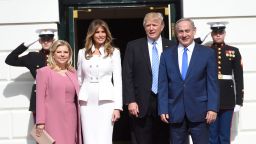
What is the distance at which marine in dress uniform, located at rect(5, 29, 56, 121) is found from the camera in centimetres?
570

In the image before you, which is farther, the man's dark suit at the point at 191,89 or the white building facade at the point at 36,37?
the white building facade at the point at 36,37

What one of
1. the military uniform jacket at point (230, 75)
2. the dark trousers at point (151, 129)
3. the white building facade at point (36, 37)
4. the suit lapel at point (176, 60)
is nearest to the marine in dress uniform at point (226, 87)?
the military uniform jacket at point (230, 75)

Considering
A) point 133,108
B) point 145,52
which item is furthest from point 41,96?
point 145,52

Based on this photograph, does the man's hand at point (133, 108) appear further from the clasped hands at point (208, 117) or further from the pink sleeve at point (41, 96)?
the pink sleeve at point (41, 96)

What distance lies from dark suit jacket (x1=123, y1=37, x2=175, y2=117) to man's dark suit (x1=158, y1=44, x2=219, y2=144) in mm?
261

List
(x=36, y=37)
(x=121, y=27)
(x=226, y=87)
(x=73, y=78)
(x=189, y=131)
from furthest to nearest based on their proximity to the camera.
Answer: (x=121, y=27) < (x=36, y=37) < (x=226, y=87) < (x=73, y=78) < (x=189, y=131)

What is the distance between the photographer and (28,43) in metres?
5.79

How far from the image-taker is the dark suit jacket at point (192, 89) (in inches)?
188

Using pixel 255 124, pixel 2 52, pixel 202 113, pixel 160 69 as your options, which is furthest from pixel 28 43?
pixel 255 124

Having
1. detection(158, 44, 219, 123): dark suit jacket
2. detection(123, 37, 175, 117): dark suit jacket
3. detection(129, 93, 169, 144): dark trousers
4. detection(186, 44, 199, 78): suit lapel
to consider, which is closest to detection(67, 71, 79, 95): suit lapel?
detection(123, 37, 175, 117): dark suit jacket

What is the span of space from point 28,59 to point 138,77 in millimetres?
1399

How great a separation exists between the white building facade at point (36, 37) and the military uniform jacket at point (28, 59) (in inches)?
16.7

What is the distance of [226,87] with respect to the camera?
5.76 meters

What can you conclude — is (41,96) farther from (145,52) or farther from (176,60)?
(176,60)
